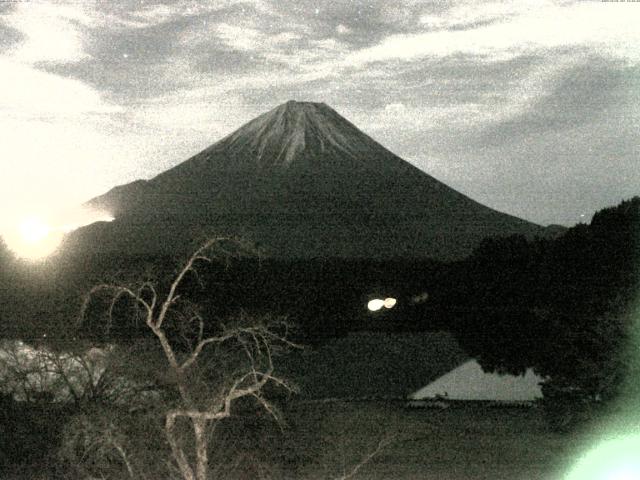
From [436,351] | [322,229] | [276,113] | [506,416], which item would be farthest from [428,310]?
[276,113]

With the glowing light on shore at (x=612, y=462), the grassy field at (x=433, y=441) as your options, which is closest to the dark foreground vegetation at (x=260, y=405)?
the grassy field at (x=433, y=441)

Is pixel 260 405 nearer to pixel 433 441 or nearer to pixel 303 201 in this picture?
pixel 433 441

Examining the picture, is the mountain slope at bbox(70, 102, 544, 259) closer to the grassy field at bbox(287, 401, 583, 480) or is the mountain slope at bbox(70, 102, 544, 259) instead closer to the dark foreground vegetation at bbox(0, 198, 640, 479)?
the dark foreground vegetation at bbox(0, 198, 640, 479)

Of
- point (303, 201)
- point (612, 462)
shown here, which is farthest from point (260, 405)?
point (303, 201)

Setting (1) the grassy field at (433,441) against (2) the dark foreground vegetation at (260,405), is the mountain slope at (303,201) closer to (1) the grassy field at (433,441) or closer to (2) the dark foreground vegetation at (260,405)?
(2) the dark foreground vegetation at (260,405)

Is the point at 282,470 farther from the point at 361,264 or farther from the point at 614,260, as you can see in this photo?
the point at 361,264

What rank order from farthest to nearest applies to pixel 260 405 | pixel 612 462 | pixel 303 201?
pixel 303 201
pixel 260 405
pixel 612 462
